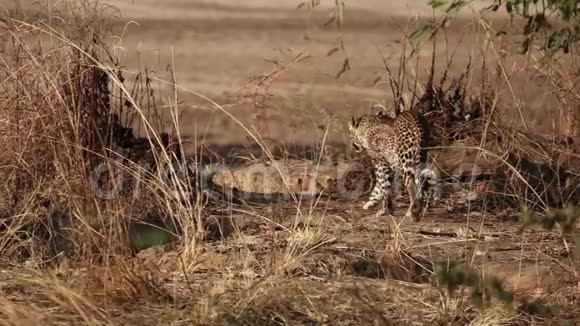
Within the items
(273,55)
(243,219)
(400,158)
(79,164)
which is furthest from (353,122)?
(273,55)

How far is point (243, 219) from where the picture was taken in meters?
6.84

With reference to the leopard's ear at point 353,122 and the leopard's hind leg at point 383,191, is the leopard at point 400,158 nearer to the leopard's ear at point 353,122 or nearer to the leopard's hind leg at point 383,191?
the leopard's hind leg at point 383,191

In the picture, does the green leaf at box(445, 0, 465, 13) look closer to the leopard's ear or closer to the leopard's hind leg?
the leopard's hind leg

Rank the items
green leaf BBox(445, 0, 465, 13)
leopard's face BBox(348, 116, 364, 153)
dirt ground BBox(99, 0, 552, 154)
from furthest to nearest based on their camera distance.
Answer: dirt ground BBox(99, 0, 552, 154) < leopard's face BBox(348, 116, 364, 153) < green leaf BBox(445, 0, 465, 13)

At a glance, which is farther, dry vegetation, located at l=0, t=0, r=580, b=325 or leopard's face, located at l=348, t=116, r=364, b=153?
leopard's face, located at l=348, t=116, r=364, b=153

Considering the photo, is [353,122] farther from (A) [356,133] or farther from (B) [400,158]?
(B) [400,158]

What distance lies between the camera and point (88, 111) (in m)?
7.41

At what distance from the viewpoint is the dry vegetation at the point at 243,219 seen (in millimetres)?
4836

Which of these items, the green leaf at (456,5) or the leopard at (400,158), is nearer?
the green leaf at (456,5)

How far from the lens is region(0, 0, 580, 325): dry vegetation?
484 cm

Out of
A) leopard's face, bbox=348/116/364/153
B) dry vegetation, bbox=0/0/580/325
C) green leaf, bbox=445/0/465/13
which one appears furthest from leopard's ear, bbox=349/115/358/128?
green leaf, bbox=445/0/465/13

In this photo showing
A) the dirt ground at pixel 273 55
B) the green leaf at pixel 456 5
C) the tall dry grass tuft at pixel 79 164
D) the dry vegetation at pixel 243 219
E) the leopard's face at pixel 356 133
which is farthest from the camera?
the dirt ground at pixel 273 55

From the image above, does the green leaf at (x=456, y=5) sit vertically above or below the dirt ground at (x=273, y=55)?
above

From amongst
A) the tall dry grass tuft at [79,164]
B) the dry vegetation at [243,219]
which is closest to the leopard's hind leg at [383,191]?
the dry vegetation at [243,219]
